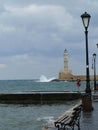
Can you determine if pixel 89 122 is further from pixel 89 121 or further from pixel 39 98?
pixel 39 98

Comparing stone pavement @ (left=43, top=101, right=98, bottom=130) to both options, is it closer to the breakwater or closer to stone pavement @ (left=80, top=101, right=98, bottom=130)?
stone pavement @ (left=80, top=101, right=98, bottom=130)

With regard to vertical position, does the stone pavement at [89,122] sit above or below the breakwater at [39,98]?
below

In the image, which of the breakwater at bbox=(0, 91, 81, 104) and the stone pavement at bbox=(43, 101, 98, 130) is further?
the breakwater at bbox=(0, 91, 81, 104)

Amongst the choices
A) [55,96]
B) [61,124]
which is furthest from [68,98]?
[61,124]

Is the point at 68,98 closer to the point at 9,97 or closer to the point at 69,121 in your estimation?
the point at 9,97

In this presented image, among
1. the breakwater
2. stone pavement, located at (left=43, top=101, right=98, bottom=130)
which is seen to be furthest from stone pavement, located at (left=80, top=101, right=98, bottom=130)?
the breakwater

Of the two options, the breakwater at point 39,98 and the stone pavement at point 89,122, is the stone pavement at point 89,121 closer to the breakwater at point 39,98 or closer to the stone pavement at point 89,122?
the stone pavement at point 89,122

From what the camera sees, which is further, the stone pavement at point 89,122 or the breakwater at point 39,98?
the breakwater at point 39,98

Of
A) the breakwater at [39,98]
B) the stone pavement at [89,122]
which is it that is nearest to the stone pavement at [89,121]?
the stone pavement at [89,122]

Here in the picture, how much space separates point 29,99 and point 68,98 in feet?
15.6

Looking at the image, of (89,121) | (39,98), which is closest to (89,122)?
(89,121)

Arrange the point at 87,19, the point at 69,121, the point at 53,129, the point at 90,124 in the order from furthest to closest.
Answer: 1. the point at 87,19
2. the point at 90,124
3. the point at 53,129
4. the point at 69,121

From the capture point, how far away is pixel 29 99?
6028 cm

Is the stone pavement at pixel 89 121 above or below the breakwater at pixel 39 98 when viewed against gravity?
below
